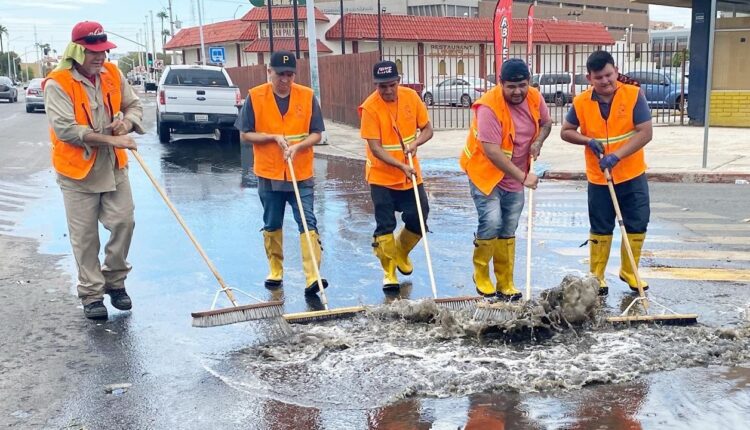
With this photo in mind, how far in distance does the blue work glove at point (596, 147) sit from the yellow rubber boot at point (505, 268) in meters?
0.91

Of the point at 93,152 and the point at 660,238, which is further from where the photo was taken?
the point at 660,238

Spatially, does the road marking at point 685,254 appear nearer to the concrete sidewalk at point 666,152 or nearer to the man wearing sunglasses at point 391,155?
the man wearing sunglasses at point 391,155

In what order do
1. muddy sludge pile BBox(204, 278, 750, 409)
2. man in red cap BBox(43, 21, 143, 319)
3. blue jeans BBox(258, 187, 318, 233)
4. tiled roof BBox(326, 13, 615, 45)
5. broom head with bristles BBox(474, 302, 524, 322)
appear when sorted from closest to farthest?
muddy sludge pile BBox(204, 278, 750, 409), broom head with bristles BBox(474, 302, 524, 322), man in red cap BBox(43, 21, 143, 319), blue jeans BBox(258, 187, 318, 233), tiled roof BBox(326, 13, 615, 45)

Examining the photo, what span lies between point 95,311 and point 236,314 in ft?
4.65

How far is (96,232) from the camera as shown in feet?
18.9

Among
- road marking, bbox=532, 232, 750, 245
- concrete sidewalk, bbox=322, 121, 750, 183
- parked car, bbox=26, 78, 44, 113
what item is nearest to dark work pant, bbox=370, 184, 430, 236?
road marking, bbox=532, 232, 750, 245

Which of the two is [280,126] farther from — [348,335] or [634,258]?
[634,258]

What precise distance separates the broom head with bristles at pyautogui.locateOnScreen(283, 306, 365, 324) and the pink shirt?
57.4 inches

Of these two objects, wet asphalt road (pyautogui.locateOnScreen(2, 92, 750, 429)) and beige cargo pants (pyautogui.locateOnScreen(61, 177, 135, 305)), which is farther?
beige cargo pants (pyautogui.locateOnScreen(61, 177, 135, 305))

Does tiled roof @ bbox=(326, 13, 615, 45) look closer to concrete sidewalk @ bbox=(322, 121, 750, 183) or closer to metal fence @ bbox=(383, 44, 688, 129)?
metal fence @ bbox=(383, 44, 688, 129)

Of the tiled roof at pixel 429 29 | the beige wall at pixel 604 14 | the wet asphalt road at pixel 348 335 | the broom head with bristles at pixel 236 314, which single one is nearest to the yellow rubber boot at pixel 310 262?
the wet asphalt road at pixel 348 335

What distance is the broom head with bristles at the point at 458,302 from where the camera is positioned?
5.13 metres

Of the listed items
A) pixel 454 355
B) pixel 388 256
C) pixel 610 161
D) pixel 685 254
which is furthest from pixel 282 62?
pixel 685 254

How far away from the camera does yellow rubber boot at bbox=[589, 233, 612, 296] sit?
6.09 m
